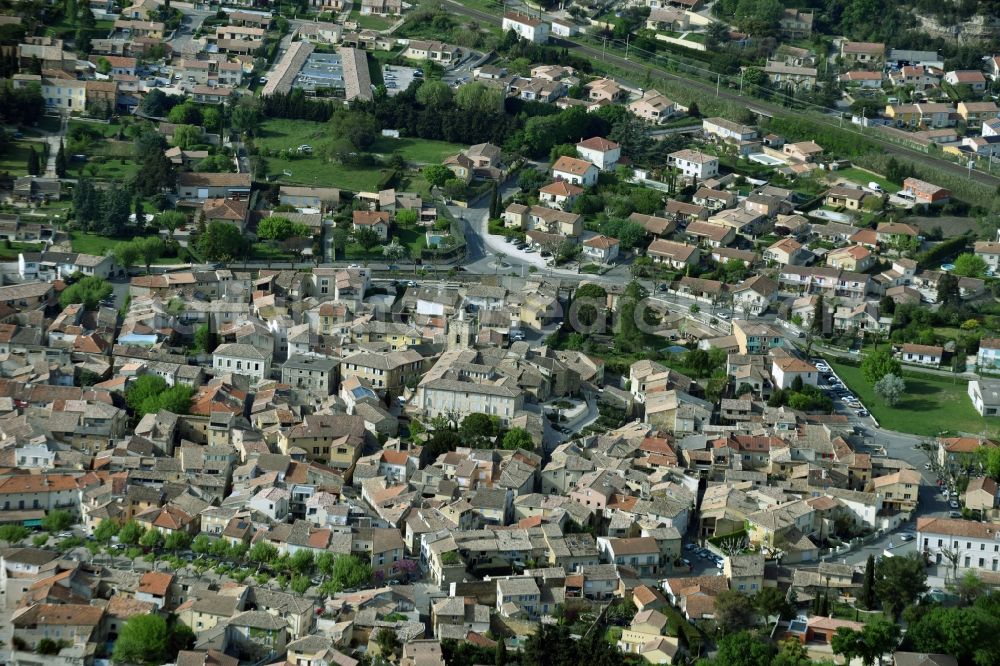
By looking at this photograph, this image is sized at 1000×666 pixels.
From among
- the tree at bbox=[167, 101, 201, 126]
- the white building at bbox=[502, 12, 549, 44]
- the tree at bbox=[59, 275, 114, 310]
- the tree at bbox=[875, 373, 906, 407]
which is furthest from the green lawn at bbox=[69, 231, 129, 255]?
the white building at bbox=[502, 12, 549, 44]

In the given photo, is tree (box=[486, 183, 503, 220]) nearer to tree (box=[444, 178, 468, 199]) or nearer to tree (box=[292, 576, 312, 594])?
tree (box=[444, 178, 468, 199])

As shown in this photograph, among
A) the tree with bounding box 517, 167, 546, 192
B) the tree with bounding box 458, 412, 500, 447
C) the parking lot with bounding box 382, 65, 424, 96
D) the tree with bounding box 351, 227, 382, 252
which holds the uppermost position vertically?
the parking lot with bounding box 382, 65, 424, 96

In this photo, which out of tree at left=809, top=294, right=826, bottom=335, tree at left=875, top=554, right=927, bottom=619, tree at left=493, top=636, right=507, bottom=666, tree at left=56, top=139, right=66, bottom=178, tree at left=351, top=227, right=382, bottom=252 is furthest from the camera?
tree at left=56, top=139, right=66, bottom=178

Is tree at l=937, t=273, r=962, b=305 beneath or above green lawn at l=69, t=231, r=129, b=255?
above

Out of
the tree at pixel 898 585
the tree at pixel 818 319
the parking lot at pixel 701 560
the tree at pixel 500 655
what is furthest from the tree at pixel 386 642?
the tree at pixel 818 319

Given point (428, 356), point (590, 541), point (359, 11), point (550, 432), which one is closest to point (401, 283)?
point (428, 356)

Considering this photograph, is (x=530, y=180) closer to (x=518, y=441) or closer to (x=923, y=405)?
(x=923, y=405)

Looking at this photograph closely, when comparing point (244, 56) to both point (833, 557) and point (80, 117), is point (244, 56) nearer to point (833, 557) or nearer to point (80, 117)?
point (80, 117)

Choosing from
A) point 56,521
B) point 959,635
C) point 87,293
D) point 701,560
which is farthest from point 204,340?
point 959,635

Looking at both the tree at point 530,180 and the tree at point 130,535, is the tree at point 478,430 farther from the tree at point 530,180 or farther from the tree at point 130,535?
the tree at point 530,180
